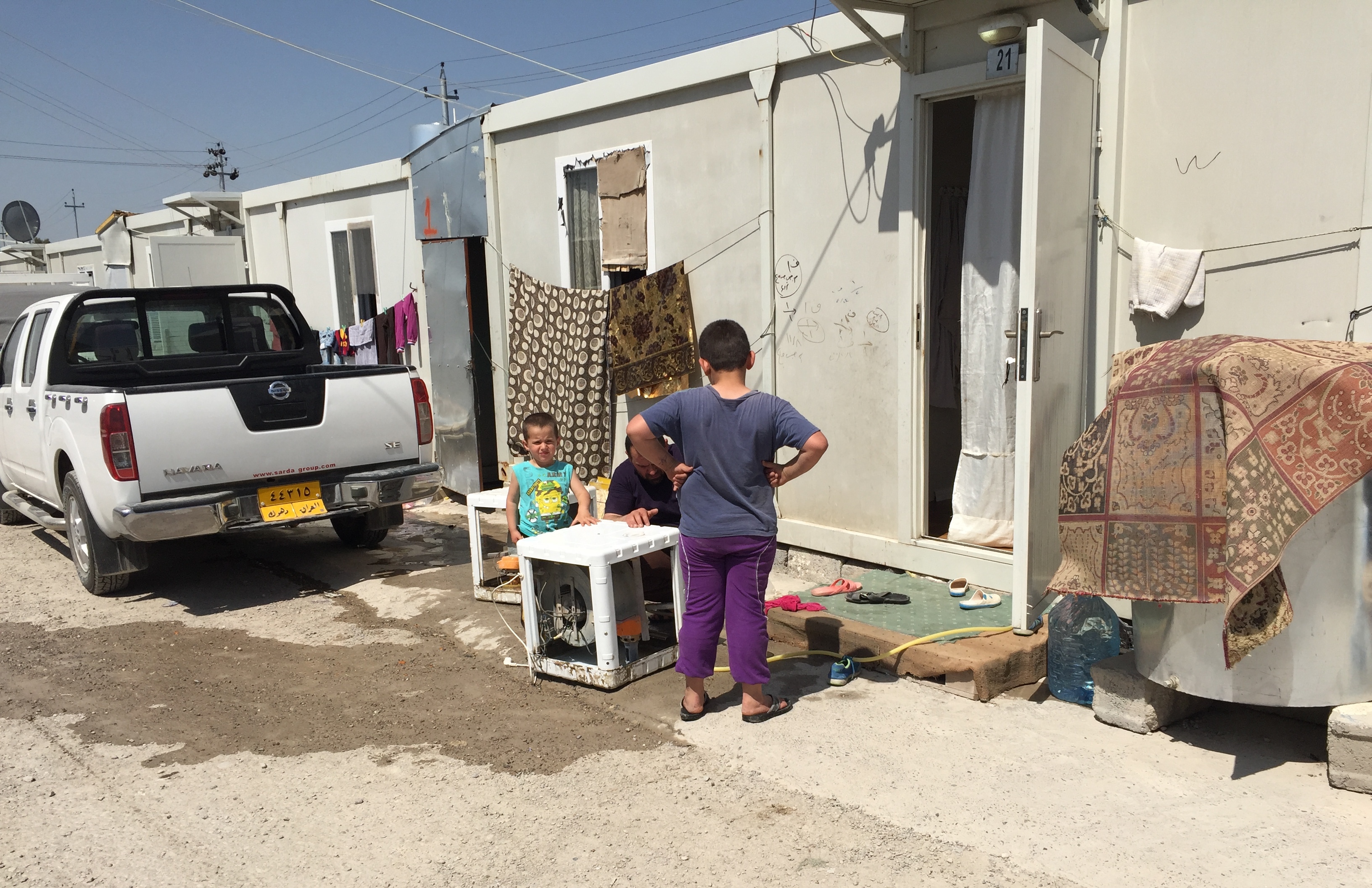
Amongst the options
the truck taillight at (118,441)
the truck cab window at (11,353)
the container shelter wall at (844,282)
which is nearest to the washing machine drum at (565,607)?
the container shelter wall at (844,282)

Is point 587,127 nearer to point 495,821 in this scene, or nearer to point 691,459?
point 691,459

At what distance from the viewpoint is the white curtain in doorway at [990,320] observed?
546 centimetres

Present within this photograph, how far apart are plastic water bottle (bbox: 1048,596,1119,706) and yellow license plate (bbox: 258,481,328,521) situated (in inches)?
178

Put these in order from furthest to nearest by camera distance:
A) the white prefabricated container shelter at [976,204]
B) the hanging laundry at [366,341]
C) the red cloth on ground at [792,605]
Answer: the hanging laundry at [366,341], the red cloth on ground at [792,605], the white prefabricated container shelter at [976,204]

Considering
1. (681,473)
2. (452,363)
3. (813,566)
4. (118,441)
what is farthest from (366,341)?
(681,473)

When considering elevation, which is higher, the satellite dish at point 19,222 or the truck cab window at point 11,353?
the satellite dish at point 19,222

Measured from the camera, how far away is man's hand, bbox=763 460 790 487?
4.04 m

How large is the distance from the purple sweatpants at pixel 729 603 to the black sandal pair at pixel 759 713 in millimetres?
145

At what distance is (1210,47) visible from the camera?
4582mm


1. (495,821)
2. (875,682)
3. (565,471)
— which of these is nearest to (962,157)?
(565,471)

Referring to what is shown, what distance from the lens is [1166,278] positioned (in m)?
4.73

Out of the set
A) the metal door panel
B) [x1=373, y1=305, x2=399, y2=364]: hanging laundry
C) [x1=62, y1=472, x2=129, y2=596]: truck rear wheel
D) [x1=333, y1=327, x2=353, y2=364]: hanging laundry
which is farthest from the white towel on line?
[x1=333, y1=327, x2=353, y2=364]: hanging laundry

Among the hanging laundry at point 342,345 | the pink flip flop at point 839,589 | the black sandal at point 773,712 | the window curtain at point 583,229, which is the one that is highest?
the window curtain at point 583,229

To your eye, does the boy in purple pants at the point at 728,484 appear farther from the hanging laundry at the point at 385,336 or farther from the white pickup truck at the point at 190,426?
the hanging laundry at the point at 385,336
